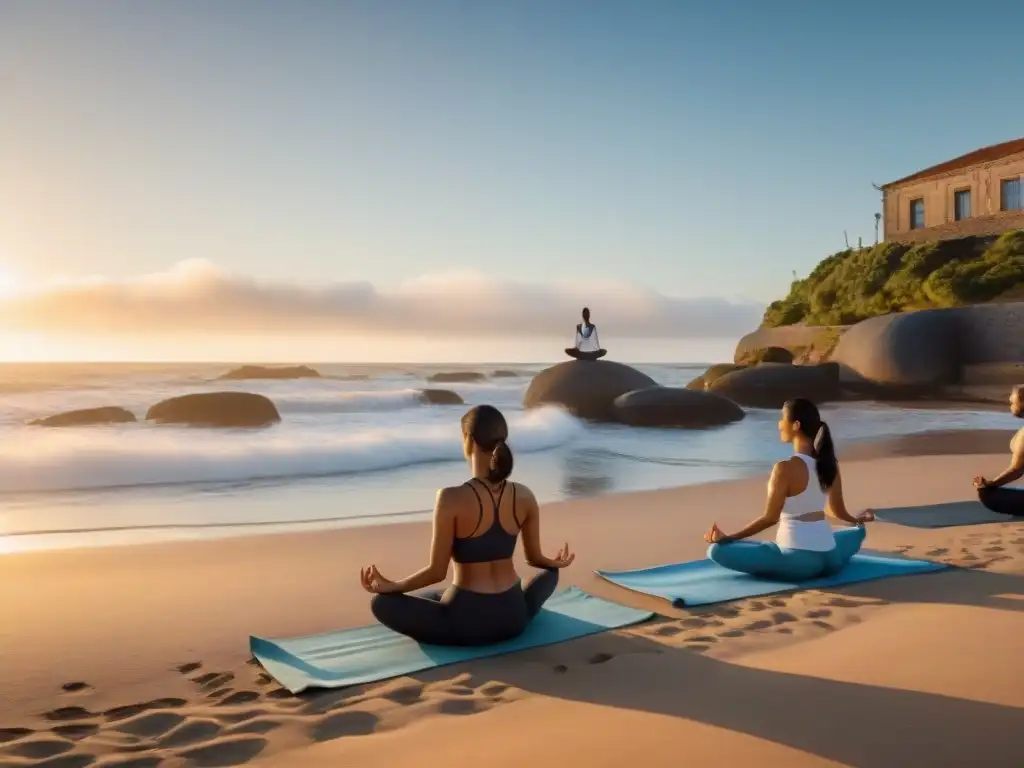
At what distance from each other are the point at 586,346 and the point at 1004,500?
15392 mm

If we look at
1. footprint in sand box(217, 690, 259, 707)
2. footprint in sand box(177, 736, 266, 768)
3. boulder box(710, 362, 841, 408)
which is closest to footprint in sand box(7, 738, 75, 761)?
footprint in sand box(177, 736, 266, 768)

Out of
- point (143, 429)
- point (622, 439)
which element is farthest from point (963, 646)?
point (143, 429)

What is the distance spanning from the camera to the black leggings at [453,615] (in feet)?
13.8

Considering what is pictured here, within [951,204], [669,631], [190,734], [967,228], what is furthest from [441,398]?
[190,734]

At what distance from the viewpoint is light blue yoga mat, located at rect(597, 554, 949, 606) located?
5.27 meters

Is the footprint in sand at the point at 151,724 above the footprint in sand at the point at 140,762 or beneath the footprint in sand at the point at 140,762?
beneath

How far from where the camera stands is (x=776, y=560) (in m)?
5.54

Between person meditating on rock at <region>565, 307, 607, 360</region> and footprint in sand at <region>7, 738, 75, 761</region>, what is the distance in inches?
770

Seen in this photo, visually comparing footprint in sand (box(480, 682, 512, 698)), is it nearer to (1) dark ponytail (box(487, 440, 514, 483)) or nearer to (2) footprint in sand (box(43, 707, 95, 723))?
(1) dark ponytail (box(487, 440, 514, 483))

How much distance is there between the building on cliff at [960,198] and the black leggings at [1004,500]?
35595mm

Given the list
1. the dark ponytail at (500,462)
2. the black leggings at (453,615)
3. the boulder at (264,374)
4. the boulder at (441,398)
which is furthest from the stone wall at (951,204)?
the dark ponytail at (500,462)

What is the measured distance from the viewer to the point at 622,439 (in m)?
17.6

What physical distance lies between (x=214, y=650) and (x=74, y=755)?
1269mm

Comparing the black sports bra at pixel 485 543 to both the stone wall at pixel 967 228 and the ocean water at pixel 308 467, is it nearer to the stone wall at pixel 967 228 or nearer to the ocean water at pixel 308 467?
the ocean water at pixel 308 467
